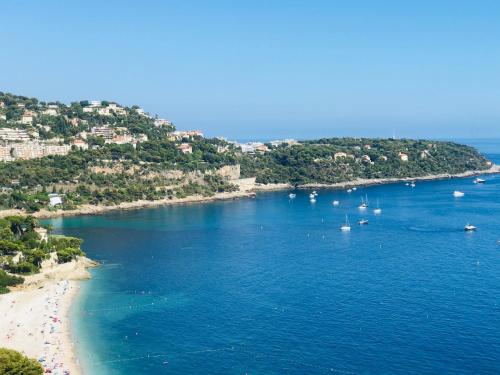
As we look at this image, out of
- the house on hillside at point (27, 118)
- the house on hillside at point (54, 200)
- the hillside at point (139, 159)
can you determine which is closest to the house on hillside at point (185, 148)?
the hillside at point (139, 159)

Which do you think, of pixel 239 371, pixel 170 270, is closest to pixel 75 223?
pixel 170 270

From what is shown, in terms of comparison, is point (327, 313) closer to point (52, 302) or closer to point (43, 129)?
point (52, 302)

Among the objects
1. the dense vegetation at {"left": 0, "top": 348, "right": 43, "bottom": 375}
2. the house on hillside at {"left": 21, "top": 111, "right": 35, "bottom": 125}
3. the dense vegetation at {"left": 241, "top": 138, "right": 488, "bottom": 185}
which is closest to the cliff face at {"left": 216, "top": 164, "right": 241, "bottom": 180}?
the dense vegetation at {"left": 241, "top": 138, "right": 488, "bottom": 185}

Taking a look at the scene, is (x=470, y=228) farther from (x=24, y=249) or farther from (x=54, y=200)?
(x=54, y=200)

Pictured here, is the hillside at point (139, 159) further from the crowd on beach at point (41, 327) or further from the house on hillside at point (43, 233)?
the crowd on beach at point (41, 327)

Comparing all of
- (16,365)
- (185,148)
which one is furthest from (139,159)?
(16,365)

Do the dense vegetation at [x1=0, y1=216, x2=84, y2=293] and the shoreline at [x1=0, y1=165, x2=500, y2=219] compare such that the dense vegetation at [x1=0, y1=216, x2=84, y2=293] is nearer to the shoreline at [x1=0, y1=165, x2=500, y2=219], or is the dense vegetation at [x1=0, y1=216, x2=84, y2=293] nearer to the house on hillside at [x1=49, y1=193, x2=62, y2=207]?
the shoreline at [x1=0, y1=165, x2=500, y2=219]
